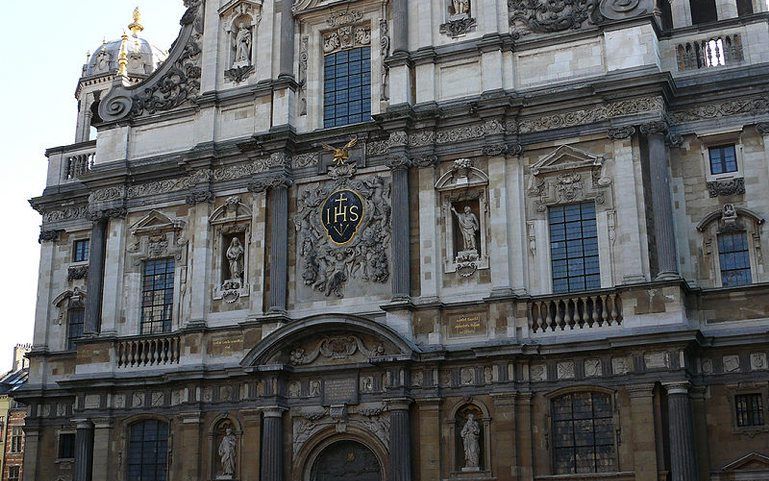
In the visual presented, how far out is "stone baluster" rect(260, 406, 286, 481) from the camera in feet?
77.6

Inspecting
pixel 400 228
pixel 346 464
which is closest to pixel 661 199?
pixel 400 228

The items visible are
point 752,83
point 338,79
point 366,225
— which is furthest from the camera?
point 338,79

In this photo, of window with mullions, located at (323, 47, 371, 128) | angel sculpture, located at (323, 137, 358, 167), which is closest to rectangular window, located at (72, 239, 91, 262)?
window with mullions, located at (323, 47, 371, 128)

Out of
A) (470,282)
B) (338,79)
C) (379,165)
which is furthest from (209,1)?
(470,282)

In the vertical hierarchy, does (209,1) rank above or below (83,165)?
above

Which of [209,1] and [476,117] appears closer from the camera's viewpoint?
[476,117]

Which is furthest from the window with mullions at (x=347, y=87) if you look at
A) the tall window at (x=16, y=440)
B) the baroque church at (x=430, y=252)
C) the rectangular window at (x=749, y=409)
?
the tall window at (x=16, y=440)

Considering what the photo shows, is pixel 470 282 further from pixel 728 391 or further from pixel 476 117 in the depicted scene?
pixel 728 391

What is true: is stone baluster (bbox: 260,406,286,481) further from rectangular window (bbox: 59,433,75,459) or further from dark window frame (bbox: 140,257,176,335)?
rectangular window (bbox: 59,433,75,459)

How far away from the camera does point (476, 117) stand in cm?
2427

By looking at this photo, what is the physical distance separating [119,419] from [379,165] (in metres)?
9.33

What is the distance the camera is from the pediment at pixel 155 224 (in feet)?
88.8

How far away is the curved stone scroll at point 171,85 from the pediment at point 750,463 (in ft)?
55.8

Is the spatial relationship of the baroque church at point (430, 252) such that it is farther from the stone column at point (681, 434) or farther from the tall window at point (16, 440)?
the tall window at point (16, 440)
